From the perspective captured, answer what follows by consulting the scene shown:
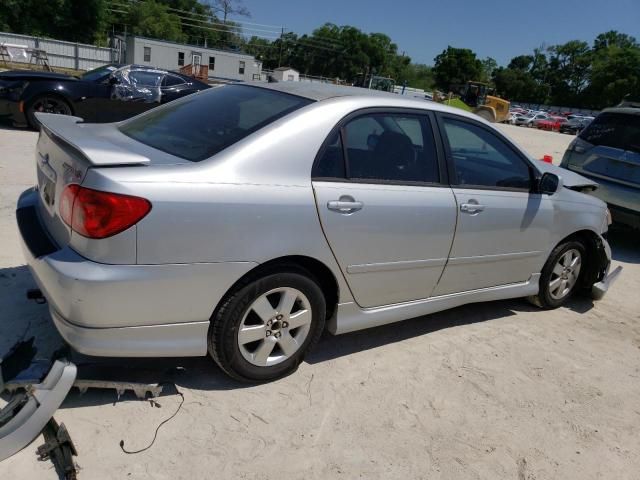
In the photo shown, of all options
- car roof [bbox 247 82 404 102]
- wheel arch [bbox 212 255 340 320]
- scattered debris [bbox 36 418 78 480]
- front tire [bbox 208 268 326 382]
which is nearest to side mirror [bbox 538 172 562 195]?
car roof [bbox 247 82 404 102]

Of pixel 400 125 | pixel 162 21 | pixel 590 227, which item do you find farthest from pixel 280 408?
pixel 162 21

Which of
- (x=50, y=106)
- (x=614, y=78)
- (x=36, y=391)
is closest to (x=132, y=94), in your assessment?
(x=50, y=106)

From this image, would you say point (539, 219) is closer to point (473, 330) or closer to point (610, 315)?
point (473, 330)

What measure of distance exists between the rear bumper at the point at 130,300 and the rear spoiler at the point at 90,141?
17.8 inches

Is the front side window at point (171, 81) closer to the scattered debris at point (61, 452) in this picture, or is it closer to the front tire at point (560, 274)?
the front tire at point (560, 274)

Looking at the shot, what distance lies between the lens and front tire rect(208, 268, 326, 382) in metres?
2.70

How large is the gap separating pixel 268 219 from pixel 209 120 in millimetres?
862

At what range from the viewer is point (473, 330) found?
13.4ft

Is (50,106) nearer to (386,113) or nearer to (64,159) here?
(64,159)

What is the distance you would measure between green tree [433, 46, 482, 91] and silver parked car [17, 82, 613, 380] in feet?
322

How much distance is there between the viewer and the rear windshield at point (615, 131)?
671 cm

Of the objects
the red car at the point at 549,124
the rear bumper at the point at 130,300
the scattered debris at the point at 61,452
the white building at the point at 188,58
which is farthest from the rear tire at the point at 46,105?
the red car at the point at 549,124

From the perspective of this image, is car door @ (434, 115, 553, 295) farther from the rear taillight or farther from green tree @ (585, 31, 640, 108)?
green tree @ (585, 31, 640, 108)

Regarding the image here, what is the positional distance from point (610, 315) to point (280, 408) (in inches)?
135
